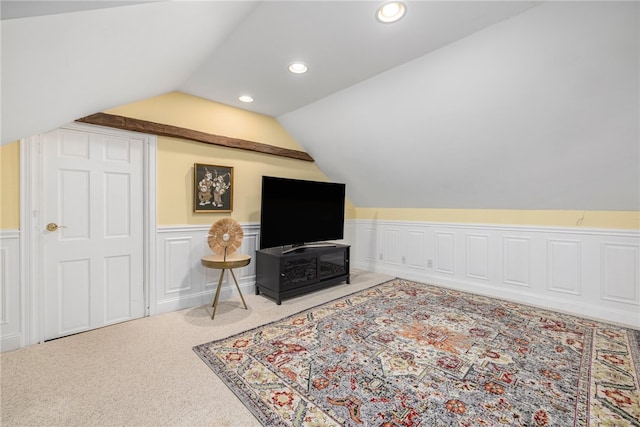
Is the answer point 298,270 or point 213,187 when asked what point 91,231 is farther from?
point 298,270

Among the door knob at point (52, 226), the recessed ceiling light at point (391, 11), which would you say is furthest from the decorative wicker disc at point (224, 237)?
the recessed ceiling light at point (391, 11)

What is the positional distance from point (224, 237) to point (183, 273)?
0.66 metres

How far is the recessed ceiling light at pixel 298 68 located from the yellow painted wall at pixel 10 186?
92.1 inches

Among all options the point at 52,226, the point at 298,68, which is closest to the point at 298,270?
the point at 298,68

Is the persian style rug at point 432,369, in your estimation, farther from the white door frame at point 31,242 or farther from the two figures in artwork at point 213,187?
the two figures in artwork at point 213,187

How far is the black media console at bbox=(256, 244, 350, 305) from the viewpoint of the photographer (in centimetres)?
346

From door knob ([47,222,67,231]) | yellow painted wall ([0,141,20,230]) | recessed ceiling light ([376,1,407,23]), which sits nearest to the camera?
recessed ceiling light ([376,1,407,23])

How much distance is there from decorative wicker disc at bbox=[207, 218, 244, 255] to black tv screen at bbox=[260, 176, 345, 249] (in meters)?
0.33

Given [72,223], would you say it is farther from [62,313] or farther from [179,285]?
[179,285]

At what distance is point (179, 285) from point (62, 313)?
0.99 meters

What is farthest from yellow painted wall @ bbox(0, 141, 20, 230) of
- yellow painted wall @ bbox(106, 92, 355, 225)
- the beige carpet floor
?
the beige carpet floor

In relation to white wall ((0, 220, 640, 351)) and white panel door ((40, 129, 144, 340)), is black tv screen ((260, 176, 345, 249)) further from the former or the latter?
white panel door ((40, 129, 144, 340))

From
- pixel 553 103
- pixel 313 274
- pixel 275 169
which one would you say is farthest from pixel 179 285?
pixel 553 103

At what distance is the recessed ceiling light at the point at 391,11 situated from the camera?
1.84m
